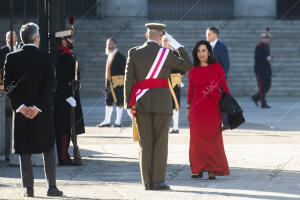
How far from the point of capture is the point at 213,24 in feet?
80.4

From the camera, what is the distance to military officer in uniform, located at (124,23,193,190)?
7.82 m

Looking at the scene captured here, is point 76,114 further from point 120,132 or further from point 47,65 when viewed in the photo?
point 120,132

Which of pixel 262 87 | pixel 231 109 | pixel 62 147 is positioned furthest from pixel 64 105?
pixel 262 87

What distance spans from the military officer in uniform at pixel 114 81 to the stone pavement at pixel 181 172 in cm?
82

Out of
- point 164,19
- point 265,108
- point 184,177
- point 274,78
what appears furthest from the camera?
point 164,19

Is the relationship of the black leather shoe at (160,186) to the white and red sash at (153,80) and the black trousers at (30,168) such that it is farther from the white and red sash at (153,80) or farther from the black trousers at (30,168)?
the black trousers at (30,168)

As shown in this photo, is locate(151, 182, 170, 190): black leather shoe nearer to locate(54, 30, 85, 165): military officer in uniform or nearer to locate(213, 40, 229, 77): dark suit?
locate(54, 30, 85, 165): military officer in uniform

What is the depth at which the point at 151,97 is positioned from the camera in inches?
307

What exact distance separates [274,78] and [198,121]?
50.0 feet

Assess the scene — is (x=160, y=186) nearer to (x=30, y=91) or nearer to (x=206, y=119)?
(x=206, y=119)

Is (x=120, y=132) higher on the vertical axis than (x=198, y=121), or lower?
lower

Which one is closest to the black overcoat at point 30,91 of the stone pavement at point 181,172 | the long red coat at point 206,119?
the stone pavement at point 181,172

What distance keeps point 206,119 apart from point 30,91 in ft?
7.27

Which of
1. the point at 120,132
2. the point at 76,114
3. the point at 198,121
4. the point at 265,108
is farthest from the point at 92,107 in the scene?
the point at 198,121
